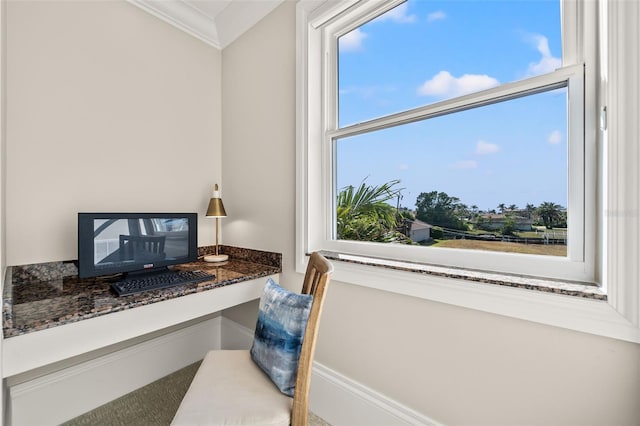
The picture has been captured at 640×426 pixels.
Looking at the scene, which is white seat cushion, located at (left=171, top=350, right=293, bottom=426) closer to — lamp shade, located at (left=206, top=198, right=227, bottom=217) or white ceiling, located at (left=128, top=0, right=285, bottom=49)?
lamp shade, located at (left=206, top=198, right=227, bottom=217)

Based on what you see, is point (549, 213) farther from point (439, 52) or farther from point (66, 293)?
point (66, 293)

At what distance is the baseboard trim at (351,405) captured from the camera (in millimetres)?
1256

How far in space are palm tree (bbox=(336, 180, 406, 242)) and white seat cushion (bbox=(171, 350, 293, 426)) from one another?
0.87m

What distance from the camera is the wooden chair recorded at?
93 cm

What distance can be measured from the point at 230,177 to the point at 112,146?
77 cm

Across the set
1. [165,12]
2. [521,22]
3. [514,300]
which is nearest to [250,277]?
[514,300]

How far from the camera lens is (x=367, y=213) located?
1.56 meters

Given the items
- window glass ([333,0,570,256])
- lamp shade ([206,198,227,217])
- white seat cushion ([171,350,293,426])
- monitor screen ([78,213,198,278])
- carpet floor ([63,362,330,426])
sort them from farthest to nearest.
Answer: lamp shade ([206,198,227,217]), carpet floor ([63,362,330,426]), monitor screen ([78,213,198,278]), window glass ([333,0,570,256]), white seat cushion ([171,350,293,426])

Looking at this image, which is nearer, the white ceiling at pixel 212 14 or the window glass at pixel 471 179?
the window glass at pixel 471 179

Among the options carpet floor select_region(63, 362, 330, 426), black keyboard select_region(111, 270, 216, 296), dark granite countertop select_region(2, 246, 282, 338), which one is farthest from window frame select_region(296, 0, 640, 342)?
carpet floor select_region(63, 362, 330, 426)

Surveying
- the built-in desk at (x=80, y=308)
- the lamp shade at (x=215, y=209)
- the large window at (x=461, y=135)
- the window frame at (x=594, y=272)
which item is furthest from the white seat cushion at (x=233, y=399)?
the lamp shade at (x=215, y=209)

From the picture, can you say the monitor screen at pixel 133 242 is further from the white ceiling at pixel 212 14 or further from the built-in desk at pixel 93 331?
the white ceiling at pixel 212 14

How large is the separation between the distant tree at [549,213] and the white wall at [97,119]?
6.97 feet

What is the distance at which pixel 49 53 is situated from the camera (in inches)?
58.7
